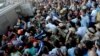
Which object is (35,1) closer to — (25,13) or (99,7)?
(25,13)

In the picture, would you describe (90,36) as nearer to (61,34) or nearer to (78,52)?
(78,52)

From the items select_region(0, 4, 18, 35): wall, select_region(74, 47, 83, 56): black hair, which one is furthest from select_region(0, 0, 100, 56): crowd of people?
select_region(0, 4, 18, 35): wall

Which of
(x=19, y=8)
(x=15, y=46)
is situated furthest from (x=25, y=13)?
(x=15, y=46)

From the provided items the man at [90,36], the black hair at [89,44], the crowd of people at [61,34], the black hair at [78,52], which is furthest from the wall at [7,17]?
the black hair at [89,44]

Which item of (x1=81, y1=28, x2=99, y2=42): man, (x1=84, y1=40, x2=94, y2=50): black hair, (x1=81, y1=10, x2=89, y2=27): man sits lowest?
(x1=84, y1=40, x2=94, y2=50): black hair

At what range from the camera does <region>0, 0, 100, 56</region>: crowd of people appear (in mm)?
6672

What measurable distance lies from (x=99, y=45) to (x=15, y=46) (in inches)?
121

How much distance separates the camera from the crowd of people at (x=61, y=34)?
6672 mm

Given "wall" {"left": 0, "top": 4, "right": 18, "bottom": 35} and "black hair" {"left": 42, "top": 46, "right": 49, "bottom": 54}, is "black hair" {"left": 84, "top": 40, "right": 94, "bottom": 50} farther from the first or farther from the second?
"wall" {"left": 0, "top": 4, "right": 18, "bottom": 35}

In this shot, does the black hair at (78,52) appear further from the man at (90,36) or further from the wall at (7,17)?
the wall at (7,17)

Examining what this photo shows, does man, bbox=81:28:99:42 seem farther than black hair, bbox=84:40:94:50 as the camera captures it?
Yes

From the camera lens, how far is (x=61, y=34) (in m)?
7.96

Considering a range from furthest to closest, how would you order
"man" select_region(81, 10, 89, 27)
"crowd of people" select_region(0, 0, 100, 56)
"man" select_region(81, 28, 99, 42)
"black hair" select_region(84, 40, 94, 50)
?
"man" select_region(81, 10, 89, 27)
"man" select_region(81, 28, 99, 42)
"crowd of people" select_region(0, 0, 100, 56)
"black hair" select_region(84, 40, 94, 50)

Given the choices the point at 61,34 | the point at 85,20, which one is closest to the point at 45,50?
the point at 61,34
